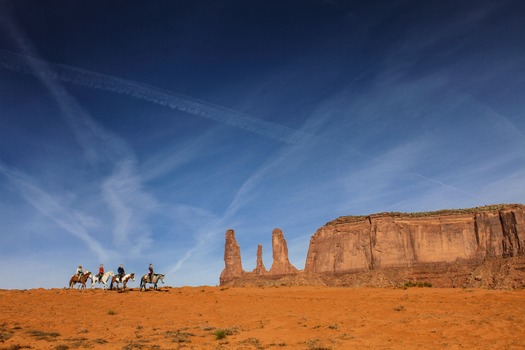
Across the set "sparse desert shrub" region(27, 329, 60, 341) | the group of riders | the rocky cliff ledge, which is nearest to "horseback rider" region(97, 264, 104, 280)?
the group of riders

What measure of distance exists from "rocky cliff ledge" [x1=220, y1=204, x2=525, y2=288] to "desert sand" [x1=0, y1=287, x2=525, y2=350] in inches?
2369

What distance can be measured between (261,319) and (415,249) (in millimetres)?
107753

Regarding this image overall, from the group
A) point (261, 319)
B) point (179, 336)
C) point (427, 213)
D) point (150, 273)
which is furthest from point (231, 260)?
point (179, 336)

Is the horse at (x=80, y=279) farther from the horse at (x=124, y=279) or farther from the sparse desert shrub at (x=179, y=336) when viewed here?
the sparse desert shrub at (x=179, y=336)

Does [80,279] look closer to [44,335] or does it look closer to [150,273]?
[150,273]

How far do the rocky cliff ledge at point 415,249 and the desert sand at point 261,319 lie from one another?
60184 mm

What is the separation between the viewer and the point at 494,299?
24578 millimetres

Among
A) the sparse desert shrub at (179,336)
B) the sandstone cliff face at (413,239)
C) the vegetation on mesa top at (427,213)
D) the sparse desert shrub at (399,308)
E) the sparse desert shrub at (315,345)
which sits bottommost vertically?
the sparse desert shrub at (315,345)

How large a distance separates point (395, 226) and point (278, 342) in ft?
382

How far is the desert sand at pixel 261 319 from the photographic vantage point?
14.8 m

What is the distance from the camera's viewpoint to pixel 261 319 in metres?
21.4

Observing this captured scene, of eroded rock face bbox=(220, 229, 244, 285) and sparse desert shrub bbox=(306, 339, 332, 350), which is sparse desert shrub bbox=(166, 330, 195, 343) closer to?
sparse desert shrub bbox=(306, 339, 332, 350)

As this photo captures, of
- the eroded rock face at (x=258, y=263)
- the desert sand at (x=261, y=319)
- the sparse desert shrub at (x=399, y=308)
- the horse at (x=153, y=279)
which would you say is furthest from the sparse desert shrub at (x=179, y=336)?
the eroded rock face at (x=258, y=263)

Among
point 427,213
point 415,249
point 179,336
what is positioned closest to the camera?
point 179,336
